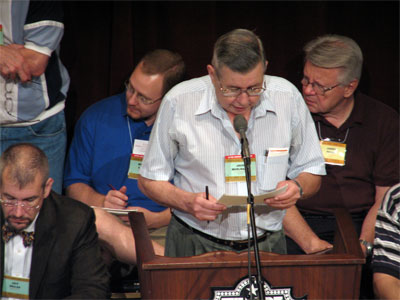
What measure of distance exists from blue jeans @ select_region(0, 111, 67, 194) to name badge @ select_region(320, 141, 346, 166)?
4.69 ft

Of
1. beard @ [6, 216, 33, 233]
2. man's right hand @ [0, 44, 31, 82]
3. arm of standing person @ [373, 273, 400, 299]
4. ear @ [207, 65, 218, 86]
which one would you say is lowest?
arm of standing person @ [373, 273, 400, 299]

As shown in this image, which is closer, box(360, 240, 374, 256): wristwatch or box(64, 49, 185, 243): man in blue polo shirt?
box(360, 240, 374, 256): wristwatch

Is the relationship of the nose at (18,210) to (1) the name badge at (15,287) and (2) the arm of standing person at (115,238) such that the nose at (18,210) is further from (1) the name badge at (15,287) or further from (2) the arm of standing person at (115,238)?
(2) the arm of standing person at (115,238)

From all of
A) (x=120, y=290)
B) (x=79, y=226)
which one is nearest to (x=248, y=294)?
(x=79, y=226)

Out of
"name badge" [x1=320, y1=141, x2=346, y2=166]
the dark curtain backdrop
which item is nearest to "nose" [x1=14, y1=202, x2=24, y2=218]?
the dark curtain backdrop

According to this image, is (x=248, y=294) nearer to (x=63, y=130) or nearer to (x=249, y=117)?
(x=249, y=117)

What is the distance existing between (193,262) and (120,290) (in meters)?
1.13

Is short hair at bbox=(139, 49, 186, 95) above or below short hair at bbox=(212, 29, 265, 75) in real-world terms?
below

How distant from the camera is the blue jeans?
11.2 feet

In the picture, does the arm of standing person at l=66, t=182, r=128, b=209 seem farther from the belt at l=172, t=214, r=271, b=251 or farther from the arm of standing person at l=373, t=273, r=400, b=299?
the arm of standing person at l=373, t=273, r=400, b=299

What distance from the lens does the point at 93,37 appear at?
3.93 meters

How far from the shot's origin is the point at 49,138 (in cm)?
351

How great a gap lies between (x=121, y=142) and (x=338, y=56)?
130cm

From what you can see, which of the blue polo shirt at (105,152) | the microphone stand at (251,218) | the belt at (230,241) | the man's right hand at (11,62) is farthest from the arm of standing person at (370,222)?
the man's right hand at (11,62)
